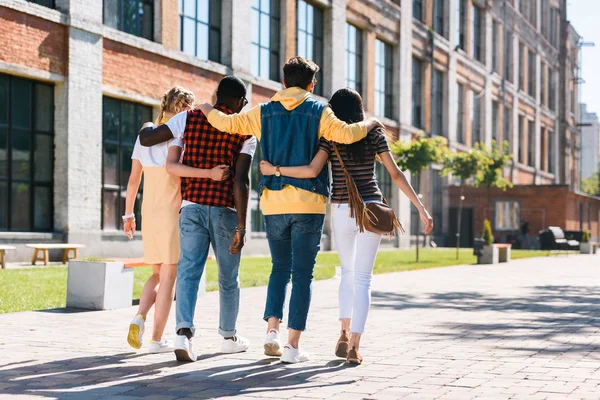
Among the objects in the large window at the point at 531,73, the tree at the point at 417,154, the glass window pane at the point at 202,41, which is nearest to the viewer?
the glass window pane at the point at 202,41

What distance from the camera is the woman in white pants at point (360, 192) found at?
6.20m

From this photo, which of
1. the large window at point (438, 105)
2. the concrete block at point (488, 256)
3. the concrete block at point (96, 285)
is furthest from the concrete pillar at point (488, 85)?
the concrete block at point (96, 285)

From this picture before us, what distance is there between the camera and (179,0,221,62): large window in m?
23.8

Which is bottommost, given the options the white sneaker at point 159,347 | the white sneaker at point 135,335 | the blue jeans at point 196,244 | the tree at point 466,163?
the white sneaker at point 159,347

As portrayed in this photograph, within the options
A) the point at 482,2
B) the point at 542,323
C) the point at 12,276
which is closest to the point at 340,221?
the point at 542,323

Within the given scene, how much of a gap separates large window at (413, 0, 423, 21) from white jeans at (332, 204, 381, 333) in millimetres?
34449

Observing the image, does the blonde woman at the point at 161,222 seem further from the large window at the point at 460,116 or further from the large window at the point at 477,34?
the large window at the point at 477,34

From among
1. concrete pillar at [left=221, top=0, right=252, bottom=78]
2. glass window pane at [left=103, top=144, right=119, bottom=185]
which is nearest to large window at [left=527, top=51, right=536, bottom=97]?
concrete pillar at [left=221, top=0, right=252, bottom=78]

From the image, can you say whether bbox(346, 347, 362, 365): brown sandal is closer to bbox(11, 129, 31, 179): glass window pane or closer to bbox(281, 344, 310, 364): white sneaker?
bbox(281, 344, 310, 364): white sneaker

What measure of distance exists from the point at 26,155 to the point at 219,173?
13615mm

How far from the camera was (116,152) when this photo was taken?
2112 centimetres

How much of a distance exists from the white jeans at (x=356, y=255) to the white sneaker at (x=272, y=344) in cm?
56

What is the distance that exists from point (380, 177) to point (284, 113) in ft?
98.9

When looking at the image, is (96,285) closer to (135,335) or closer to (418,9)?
(135,335)
